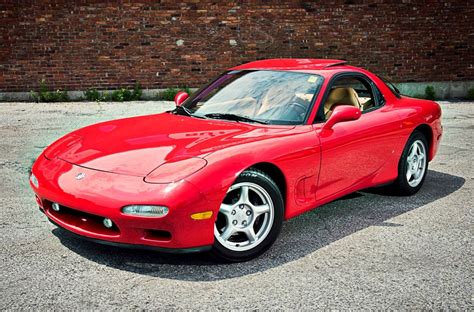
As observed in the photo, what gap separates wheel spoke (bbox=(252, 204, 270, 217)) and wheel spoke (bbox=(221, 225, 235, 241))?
0.21 m

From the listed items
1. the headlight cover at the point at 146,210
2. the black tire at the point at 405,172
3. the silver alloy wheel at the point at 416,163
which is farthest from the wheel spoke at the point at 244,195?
the silver alloy wheel at the point at 416,163

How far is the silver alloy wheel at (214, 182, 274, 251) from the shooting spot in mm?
4074

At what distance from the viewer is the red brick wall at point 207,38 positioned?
40.2 ft

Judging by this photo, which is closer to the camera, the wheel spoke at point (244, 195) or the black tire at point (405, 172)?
the wheel spoke at point (244, 195)

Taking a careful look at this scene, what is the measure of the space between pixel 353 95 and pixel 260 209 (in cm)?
197

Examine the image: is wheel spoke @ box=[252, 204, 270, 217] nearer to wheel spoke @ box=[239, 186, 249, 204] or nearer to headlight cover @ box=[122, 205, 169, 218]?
wheel spoke @ box=[239, 186, 249, 204]

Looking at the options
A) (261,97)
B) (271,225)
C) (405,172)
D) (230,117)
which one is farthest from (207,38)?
(271,225)

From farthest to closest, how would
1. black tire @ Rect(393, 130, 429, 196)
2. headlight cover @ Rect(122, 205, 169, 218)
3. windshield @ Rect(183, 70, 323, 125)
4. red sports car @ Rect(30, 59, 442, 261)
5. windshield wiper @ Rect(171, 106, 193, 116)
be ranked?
1. black tire @ Rect(393, 130, 429, 196)
2. windshield wiper @ Rect(171, 106, 193, 116)
3. windshield @ Rect(183, 70, 323, 125)
4. red sports car @ Rect(30, 59, 442, 261)
5. headlight cover @ Rect(122, 205, 169, 218)

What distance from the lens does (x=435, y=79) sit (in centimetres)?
1402

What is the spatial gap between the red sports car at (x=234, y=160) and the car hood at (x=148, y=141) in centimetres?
1

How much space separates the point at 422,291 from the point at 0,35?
10.8 meters

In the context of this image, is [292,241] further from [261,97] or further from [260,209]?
[261,97]

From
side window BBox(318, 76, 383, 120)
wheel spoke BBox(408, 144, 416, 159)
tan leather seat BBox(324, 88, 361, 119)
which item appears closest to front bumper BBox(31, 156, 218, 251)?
side window BBox(318, 76, 383, 120)

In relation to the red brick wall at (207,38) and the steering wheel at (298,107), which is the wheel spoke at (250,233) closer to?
the steering wheel at (298,107)
